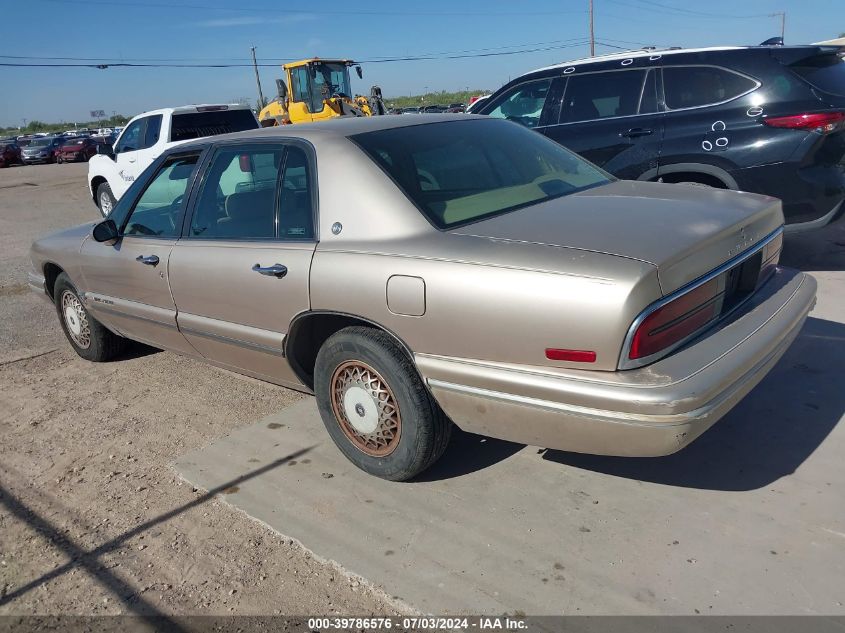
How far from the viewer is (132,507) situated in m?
3.24

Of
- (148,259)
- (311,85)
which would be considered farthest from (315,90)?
(148,259)

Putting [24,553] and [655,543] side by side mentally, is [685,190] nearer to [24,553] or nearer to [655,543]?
A: [655,543]

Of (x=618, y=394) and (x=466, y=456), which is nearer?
(x=618, y=394)

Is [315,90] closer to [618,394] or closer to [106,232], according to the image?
[106,232]

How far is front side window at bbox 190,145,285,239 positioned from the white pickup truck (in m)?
7.89

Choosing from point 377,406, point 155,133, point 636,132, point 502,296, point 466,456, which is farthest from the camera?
point 155,133

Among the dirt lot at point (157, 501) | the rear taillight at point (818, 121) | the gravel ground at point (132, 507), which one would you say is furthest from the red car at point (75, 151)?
the rear taillight at point (818, 121)

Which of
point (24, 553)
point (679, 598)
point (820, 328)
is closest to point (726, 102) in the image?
point (820, 328)

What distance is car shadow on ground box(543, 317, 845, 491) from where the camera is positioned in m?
3.09

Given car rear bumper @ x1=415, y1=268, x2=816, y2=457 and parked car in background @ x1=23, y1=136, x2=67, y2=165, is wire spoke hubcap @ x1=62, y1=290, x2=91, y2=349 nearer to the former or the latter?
car rear bumper @ x1=415, y1=268, x2=816, y2=457

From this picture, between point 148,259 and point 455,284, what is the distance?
89.0 inches

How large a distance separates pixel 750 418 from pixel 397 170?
7.12 ft

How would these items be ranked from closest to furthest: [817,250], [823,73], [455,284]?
[455,284] < [823,73] < [817,250]

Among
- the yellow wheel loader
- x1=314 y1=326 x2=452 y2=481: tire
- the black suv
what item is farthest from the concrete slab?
the yellow wheel loader
